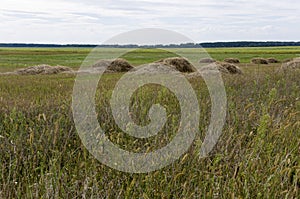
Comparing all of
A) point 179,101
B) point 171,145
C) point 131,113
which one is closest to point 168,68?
point 179,101

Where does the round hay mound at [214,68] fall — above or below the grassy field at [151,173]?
above

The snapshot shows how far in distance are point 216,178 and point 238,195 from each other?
36 cm

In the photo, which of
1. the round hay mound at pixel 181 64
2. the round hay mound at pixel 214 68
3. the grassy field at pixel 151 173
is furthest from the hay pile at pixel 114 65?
the grassy field at pixel 151 173

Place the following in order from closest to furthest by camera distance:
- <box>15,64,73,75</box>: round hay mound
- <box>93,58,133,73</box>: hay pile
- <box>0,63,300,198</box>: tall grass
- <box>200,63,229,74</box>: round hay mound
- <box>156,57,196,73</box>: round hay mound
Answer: <box>0,63,300,198</box>: tall grass → <box>200,63,229,74</box>: round hay mound → <box>15,64,73,75</box>: round hay mound → <box>156,57,196,73</box>: round hay mound → <box>93,58,133,73</box>: hay pile

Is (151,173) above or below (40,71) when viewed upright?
below

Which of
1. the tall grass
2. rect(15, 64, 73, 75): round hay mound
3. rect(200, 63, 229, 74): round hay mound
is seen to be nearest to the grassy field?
the tall grass

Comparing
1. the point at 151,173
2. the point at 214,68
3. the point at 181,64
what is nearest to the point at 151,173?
the point at 151,173

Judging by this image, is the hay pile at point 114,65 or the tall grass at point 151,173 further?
the hay pile at point 114,65

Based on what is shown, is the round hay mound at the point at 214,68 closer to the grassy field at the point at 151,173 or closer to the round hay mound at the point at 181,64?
the round hay mound at the point at 181,64

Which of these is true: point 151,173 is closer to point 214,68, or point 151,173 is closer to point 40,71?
point 214,68

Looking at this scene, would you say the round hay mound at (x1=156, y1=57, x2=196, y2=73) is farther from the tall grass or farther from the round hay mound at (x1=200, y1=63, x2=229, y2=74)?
the tall grass

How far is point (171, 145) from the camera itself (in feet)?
13.1

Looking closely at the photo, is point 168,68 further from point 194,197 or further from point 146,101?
point 194,197

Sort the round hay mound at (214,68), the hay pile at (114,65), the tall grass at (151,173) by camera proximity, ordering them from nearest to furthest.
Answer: the tall grass at (151,173), the round hay mound at (214,68), the hay pile at (114,65)
